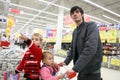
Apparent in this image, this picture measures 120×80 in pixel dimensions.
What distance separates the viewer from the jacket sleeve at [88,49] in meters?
1.98

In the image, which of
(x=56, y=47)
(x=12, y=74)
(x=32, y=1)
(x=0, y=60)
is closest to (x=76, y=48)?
(x=12, y=74)

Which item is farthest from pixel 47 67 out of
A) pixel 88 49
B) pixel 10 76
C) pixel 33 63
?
pixel 10 76

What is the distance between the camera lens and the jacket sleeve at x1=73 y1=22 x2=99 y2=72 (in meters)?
1.98

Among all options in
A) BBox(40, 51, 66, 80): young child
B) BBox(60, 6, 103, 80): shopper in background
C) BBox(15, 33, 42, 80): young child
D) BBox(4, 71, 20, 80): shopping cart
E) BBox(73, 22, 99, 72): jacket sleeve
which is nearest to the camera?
BBox(73, 22, 99, 72): jacket sleeve

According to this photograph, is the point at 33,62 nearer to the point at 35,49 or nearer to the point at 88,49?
the point at 35,49

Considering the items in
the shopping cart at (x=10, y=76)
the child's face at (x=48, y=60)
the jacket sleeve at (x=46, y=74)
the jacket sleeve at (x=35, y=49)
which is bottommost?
the shopping cart at (x=10, y=76)

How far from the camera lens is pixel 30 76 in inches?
93.7

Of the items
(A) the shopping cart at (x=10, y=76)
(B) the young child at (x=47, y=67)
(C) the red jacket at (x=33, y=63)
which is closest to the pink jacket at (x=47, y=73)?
(B) the young child at (x=47, y=67)

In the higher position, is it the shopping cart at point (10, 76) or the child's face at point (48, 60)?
the child's face at point (48, 60)

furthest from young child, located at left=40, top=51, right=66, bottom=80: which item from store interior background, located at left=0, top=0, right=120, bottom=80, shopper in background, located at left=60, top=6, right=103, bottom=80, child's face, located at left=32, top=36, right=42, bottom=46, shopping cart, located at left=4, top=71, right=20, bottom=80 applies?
store interior background, located at left=0, top=0, right=120, bottom=80

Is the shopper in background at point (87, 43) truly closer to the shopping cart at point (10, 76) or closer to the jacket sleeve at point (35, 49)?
the jacket sleeve at point (35, 49)

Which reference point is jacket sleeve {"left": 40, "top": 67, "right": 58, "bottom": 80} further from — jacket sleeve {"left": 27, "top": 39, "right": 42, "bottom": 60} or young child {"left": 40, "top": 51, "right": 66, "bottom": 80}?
jacket sleeve {"left": 27, "top": 39, "right": 42, "bottom": 60}

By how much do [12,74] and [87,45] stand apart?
1.37 meters

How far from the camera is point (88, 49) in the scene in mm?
2035
